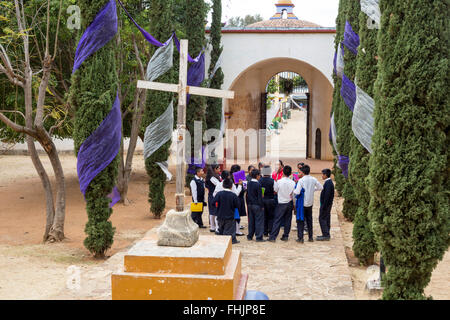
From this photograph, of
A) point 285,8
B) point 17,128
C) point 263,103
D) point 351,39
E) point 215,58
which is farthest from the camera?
point 285,8

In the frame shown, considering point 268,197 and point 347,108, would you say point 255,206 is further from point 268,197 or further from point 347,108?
point 347,108

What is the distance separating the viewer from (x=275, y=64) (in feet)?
83.4

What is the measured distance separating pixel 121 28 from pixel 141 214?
4972 mm

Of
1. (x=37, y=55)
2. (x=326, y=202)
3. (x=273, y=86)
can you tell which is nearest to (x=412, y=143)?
(x=326, y=202)

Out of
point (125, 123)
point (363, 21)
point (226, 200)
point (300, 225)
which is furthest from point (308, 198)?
point (125, 123)

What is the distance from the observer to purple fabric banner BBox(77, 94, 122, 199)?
8703 millimetres

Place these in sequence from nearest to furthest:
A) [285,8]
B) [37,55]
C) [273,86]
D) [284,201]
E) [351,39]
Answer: [284,201], [351,39], [37,55], [285,8], [273,86]

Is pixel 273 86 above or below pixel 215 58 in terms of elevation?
above

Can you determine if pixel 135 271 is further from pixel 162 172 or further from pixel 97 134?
pixel 162 172

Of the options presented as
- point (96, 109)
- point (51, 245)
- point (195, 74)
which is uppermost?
point (195, 74)

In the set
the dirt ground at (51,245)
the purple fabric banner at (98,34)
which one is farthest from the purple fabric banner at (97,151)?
the dirt ground at (51,245)

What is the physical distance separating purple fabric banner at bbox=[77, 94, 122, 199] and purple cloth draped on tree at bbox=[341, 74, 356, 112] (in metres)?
4.33

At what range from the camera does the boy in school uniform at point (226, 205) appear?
30.3ft

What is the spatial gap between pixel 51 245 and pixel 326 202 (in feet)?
18.0
